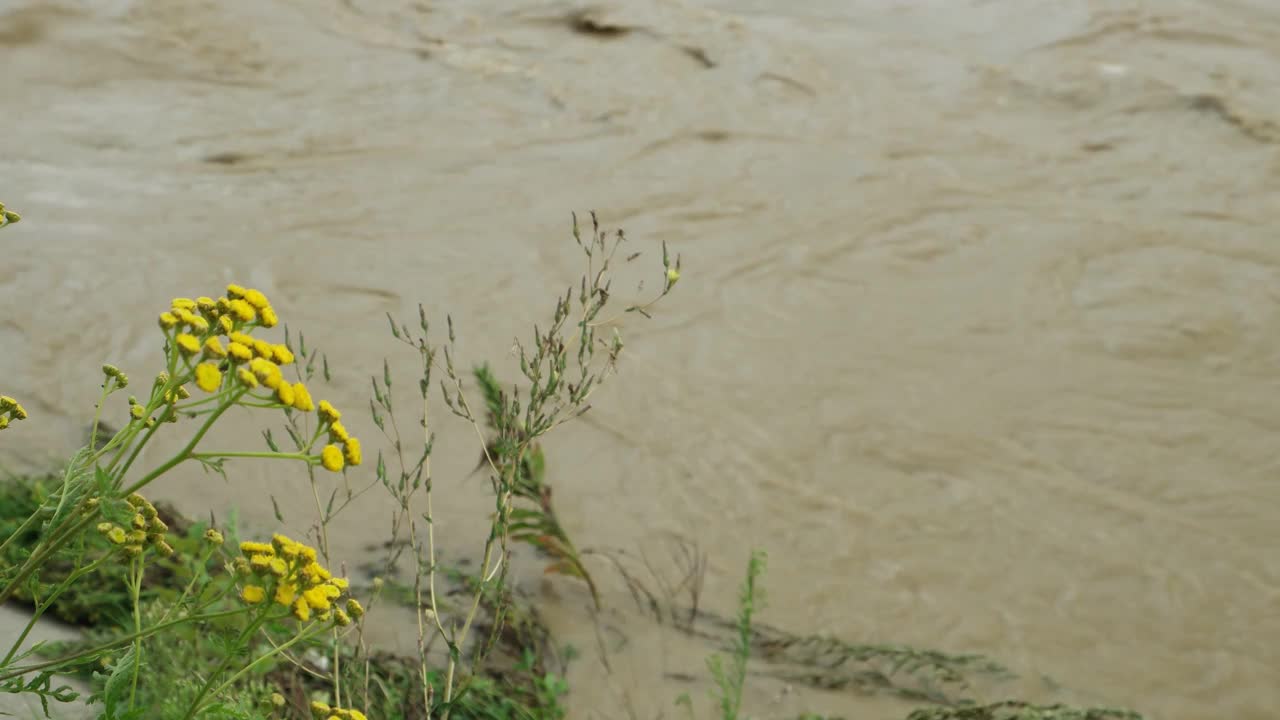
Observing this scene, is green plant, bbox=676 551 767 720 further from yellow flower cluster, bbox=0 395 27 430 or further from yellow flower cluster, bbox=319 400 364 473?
yellow flower cluster, bbox=0 395 27 430

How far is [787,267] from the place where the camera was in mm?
5375

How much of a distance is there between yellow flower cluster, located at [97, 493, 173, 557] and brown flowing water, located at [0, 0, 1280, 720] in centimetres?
177

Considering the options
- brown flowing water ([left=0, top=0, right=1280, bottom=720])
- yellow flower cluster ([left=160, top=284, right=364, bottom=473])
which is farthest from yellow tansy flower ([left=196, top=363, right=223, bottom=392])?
brown flowing water ([left=0, top=0, right=1280, bottom=720])

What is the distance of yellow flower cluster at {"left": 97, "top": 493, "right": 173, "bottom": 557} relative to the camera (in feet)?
4.51

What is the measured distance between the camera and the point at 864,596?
11.9ft

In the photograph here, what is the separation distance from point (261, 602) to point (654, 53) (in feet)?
20.7

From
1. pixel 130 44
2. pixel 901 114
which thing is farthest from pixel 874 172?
pixel 130 44

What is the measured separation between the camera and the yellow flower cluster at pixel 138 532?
1.37 metres

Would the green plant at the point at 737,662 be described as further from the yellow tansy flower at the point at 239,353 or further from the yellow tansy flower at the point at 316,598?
the yellow tansy flower at the point at 239,353

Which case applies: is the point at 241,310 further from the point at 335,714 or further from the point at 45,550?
the point at 335,714

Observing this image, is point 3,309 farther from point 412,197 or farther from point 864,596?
point 864,596

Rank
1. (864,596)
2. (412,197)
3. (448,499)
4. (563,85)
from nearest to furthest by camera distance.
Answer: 1. (864,596)
2. (448,499)
3. (412,197)
4. (563,85)

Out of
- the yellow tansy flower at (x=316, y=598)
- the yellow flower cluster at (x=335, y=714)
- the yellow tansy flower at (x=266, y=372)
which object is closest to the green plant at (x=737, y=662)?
the yellow flower cluster at (x=335, y=714)

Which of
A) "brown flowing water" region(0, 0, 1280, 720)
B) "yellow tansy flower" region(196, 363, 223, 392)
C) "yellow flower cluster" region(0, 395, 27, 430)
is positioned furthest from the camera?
"brown flowing water" region(0, 0, 1280, 720)
